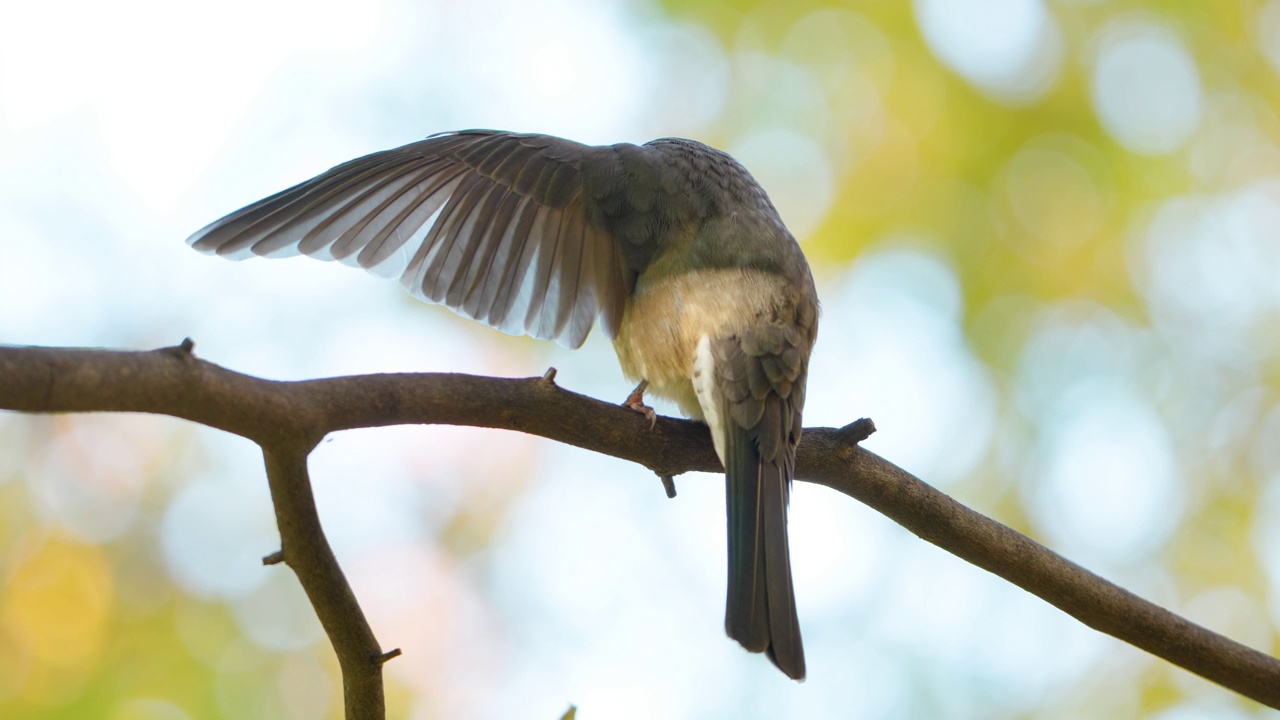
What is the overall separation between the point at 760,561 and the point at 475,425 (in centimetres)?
96

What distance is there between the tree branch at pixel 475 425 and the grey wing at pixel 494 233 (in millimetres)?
927

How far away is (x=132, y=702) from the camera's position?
5.77m

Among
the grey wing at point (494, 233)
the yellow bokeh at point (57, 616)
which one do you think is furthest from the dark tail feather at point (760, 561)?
the yellow bokeh at point (57, 616)

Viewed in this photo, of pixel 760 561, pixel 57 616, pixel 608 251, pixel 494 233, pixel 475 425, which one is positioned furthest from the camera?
pixel 57 616

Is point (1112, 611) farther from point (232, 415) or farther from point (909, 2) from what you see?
point (909, 2)

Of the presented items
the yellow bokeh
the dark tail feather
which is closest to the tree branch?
the dark tail feather

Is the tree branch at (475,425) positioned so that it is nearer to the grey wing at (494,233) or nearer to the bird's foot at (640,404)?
the bird's foot at (640,404)

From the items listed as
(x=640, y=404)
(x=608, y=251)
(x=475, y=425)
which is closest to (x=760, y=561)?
(x=640, y=404)

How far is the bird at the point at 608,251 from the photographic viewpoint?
11.7 feet

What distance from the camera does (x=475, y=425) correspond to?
2.85 metres

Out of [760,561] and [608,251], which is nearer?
[760,561]

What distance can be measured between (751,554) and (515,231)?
5.78 feet

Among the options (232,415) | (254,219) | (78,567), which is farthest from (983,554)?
(78,567)

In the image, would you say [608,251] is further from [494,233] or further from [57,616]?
[57,616]
